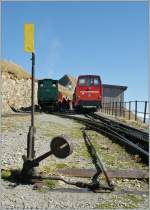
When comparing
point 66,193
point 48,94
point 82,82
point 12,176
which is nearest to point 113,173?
point 66,193

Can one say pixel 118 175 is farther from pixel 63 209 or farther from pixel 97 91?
pixel 97 91

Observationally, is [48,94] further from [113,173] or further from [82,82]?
[113,173]

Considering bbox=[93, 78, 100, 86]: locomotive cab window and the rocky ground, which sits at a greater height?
bbox=[93, 78, 100, 86]: locomotive cab window

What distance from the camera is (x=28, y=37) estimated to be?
7359 millimetres

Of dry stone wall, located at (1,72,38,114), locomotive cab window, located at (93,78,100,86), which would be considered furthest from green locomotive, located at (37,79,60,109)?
locomotive cab window, located at (93,78,100,86)

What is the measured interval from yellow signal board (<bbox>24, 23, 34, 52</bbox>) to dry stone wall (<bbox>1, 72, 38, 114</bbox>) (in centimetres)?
3192

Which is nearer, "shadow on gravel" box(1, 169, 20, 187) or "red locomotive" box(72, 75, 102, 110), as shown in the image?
"shadow on gravel" box(1, 169, 20, 187)

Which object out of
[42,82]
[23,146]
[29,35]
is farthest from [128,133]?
[42,82]

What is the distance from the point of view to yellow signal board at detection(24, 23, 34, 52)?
733 centimetres

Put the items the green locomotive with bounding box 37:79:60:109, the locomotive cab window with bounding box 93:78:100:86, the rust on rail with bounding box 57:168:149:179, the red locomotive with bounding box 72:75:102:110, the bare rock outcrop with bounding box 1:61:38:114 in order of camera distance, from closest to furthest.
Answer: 1. the rust on rail with bounding box 57:168:149:179
2. the red locomotive with bounding box 72:75:102:110
3. the locomotive cab window with bounding box 93:78:100:86
4. the green locomotive with bounding box 37:79:60:109
5. the bare rock outcrop with bounding box 1:61:38:114

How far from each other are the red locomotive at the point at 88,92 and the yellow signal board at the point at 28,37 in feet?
85.3

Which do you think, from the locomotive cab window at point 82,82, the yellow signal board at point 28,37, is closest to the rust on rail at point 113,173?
the yellow signal board at point 28,37

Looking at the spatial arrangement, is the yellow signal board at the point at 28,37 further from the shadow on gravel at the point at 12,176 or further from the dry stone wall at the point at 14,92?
the dry stone wall at the point at 14,92

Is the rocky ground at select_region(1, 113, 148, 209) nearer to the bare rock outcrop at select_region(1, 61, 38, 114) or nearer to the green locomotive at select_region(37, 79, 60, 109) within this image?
the bare rock outcrop at select_region(1, 61, 38, 114)
